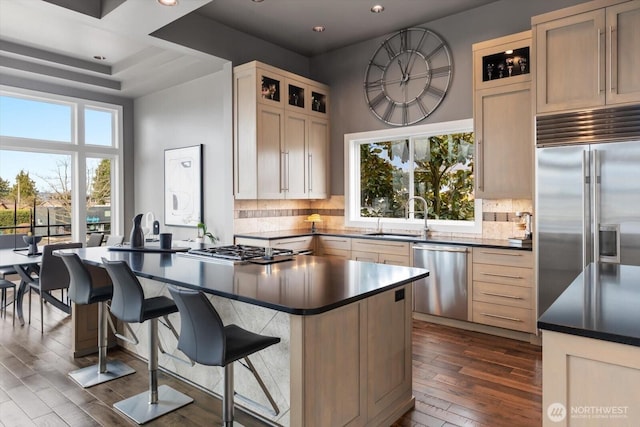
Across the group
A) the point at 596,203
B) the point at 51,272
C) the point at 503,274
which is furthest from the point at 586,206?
the point at 51,272

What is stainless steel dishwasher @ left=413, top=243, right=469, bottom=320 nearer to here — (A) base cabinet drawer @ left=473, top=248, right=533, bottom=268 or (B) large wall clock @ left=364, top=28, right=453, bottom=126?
(A) base cabinet drawer @ left=473, top=248, right=533, bottom=268

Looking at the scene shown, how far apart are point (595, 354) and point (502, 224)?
11.1 ft

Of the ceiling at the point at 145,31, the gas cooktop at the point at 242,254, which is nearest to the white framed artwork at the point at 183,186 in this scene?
the ceiling at the point at 145,31

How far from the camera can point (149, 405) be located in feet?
8.41

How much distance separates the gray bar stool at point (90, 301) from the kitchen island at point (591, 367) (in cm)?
274

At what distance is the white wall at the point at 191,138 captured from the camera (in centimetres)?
514

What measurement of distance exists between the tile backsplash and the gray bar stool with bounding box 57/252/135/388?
2194 millimetres

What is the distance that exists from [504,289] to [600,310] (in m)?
2.59

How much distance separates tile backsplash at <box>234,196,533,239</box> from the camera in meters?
4.24

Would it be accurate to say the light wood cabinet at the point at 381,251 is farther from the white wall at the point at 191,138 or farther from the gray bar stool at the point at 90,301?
the gray bar stool at the point at 90,301

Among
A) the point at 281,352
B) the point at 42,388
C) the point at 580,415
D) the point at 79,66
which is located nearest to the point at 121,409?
the point at 42,388

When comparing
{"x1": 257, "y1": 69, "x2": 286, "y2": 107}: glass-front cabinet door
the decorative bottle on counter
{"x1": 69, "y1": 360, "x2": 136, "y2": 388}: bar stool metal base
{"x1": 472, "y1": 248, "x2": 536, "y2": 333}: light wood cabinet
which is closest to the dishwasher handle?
{"x1": 472, "y1": 248, "x2": 536, "y2": 333}: light wood cabinet

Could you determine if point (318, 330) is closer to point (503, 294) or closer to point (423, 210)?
point (503, 294)

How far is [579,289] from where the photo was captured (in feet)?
5.49
